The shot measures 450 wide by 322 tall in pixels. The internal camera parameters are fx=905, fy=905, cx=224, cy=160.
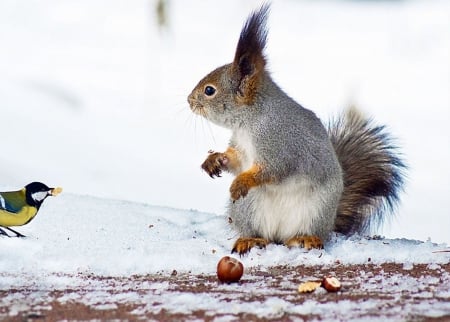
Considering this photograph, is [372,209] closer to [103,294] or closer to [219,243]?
[219,243]

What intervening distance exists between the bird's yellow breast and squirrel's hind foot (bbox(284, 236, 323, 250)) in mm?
873

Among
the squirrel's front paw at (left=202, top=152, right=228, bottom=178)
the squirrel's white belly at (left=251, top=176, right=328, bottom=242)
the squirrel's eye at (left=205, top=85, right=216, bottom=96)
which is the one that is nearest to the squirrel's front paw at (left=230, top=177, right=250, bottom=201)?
the squirrel's white belly at (left=251, top=176, right=328, bottom=242)

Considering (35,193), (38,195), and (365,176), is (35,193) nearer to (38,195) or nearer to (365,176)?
(38,195)

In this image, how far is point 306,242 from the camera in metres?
2.85

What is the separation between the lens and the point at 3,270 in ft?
8.48

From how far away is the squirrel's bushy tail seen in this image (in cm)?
322

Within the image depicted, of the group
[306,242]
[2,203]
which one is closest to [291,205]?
[306,242]

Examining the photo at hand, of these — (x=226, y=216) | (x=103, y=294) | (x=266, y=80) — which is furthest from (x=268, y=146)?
(x=103, y=294)

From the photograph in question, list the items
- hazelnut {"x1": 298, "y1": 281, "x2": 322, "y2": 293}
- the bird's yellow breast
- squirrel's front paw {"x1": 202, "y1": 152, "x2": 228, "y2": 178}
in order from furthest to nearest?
1. squirrel's front paw {"x1": 202, "y1": 152, "x2": 228, "y2": 178}
2. the bird's yellow breast
3. hazelnut {"x1": 298, "y1": 281, "x2": 322, "y2": 293}

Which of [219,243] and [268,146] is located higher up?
[268,146]

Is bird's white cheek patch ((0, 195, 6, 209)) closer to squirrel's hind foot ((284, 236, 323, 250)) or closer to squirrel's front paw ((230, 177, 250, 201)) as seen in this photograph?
squirrel's front paw ((230, 177, 250, 201))

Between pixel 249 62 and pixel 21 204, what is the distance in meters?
0.92

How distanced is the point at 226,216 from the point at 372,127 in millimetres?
637

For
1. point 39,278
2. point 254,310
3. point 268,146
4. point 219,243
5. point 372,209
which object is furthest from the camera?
point 372,209
